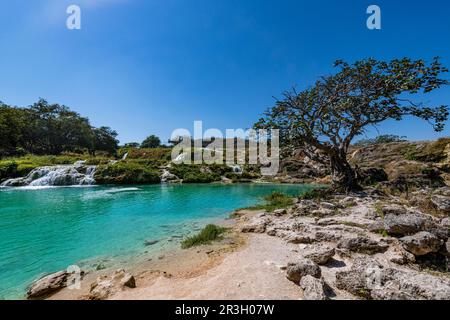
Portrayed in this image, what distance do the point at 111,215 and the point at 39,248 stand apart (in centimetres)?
517

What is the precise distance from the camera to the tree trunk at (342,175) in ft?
53.5

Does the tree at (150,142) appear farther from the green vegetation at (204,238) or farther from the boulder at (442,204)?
the boulder at (442,204)

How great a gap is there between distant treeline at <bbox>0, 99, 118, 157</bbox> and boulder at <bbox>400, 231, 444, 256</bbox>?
74.1 meters

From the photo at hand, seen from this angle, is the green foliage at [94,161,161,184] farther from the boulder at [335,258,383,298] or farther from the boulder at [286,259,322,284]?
the boulder at [335,258,383,298]

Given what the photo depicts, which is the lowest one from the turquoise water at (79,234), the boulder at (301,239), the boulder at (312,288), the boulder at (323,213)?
the turquoise water at (79,234)

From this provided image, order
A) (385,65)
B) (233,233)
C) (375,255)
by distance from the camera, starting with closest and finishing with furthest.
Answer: (375,255) → (233,233) → (385,65)

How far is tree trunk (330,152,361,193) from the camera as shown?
53.5 ft

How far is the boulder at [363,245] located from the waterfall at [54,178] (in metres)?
36.4

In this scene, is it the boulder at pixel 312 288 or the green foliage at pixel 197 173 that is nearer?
the boulder at pixel 312 288

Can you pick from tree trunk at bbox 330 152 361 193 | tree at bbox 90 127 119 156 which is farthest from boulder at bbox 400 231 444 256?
tree at bbox 90 127 119 156

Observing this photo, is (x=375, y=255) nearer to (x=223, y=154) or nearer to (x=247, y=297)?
(x=247, y=297)

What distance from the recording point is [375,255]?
5137 millimetres

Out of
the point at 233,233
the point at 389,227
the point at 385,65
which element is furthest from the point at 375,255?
the point at 385,65

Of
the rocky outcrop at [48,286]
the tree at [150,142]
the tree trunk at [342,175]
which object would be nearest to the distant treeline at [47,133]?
the tree at [150,142]
